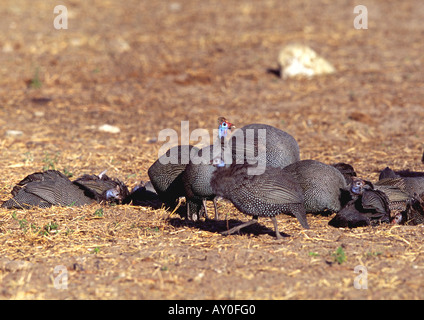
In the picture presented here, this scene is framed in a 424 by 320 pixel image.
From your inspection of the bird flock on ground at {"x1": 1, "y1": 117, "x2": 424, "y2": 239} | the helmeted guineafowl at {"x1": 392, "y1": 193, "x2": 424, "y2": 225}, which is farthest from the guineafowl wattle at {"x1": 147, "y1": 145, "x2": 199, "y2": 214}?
the helmeted guineafowl at {"x1": 392, "y1": 193, "x2": 424, "y2": 225}

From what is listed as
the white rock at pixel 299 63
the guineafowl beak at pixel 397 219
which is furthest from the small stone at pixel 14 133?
the guineafowl beak at pixel 397 219

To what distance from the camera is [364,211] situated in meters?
5.25

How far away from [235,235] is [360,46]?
8.15 meters

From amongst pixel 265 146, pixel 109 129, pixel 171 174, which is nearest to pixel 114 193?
pixel 171 174

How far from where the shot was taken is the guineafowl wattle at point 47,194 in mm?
5594

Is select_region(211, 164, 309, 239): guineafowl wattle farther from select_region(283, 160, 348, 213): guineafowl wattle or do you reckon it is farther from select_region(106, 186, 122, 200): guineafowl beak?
select_region(106, 186, 122, 200): guineafowl beak

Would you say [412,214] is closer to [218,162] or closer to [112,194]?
[218,162]

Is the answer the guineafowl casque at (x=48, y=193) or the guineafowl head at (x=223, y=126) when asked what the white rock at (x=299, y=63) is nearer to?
the guineafowl head at (x=223, y=126)

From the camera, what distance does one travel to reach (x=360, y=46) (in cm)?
1213

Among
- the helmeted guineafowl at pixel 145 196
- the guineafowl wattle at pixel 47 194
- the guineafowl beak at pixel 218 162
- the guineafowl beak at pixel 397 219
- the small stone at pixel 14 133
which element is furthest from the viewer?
the small stone at pixel 14 133

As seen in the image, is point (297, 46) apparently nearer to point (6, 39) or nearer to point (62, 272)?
point (6, 39)

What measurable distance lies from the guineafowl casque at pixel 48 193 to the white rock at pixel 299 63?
5778 mm

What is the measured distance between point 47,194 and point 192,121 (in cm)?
374
